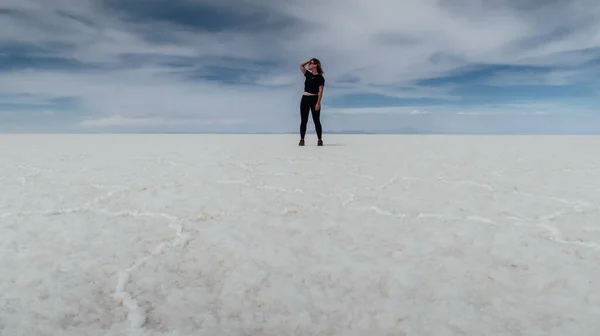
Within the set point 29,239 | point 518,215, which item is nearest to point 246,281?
point 29,239

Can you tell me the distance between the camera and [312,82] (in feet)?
23.5

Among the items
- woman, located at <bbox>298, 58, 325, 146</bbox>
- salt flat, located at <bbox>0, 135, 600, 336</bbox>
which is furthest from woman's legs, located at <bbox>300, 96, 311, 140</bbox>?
salt flat, located at <bbox>0, 135, 600, 336</bbox>

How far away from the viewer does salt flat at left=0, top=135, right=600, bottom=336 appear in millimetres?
1316

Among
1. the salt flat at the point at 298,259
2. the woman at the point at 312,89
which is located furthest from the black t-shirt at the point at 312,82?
the salt flat at the point at 298,259

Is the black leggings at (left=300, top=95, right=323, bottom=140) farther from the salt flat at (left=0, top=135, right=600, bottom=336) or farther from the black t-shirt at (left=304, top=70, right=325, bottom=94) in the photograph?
the salt flat at (left=0, top=135, right=600, bottom=336)

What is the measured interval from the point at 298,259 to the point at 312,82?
5661mm

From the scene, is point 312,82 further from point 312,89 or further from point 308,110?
point 308,110

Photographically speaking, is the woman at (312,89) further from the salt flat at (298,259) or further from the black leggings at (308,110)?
the salt flat at (298,259)

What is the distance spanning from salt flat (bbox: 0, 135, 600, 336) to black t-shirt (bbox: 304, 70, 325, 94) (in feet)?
13.2

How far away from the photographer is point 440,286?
1.54m

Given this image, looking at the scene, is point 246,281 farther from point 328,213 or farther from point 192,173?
point 192,173

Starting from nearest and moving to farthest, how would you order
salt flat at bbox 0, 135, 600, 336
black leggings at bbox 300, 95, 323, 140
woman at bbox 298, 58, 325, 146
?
salt flat at bbox 0, 135, 600, 336, woman at bbox 298, 58, 325, 146, black leggings at bbox 300, 95, 323, 140

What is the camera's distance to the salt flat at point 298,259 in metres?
1.32

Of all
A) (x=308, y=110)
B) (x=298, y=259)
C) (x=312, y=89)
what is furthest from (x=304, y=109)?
(x=298, y=259)
